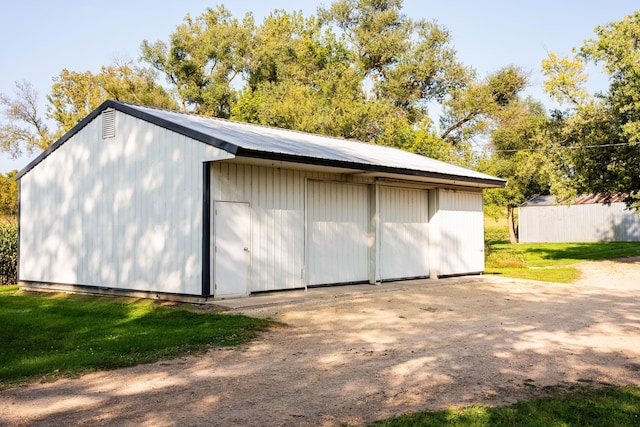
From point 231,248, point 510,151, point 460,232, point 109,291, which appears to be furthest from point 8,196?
point 231,248

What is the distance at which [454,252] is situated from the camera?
18.7 metres

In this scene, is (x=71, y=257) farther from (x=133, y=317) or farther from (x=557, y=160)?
(x=557, y=160)

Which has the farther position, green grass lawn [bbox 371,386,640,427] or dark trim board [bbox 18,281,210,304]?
dark trim board [bbox 18,281,210,304]

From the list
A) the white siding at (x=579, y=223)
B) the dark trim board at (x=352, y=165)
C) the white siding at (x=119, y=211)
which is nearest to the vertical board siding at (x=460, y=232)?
the dark trim board at (x=352, y=165)

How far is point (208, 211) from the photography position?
11977 millimetres

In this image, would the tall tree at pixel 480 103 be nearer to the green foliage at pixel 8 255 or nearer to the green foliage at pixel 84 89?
the green foliage at pixel 84 89

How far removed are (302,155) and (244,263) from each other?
2538 millimetres

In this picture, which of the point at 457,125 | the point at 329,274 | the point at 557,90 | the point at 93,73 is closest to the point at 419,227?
the point at 329,274

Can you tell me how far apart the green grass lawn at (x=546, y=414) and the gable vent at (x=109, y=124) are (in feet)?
37.0

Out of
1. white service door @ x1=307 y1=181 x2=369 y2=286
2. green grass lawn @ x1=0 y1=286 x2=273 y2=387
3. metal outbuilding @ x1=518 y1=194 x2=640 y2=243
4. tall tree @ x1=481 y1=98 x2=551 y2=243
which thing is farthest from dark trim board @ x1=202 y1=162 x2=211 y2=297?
metal outbuilding @ x1=518 y1=194 x2=640 y2=243

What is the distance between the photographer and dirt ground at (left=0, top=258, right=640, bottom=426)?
A: 521 cm

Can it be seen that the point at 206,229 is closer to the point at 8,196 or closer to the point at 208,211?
the point at 208,211

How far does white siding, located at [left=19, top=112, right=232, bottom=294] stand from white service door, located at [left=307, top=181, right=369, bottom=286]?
10.7 feet

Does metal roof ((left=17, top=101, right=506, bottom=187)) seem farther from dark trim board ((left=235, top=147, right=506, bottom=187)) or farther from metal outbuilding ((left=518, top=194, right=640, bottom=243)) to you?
metal outbuilding ((left=518, top=194, right=640, bottom=243))
